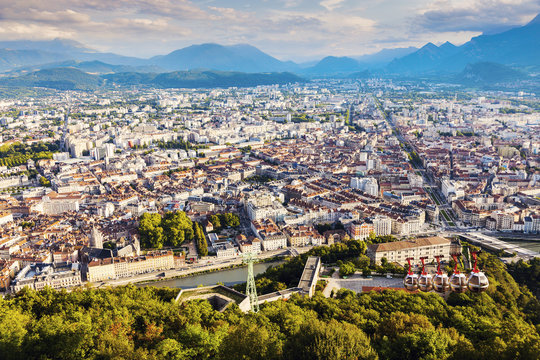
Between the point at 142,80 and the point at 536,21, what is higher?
the point at 536,21

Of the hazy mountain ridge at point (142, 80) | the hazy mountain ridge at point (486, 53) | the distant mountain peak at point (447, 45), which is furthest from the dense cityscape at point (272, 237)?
the distant mountain peak at point (447, 45)

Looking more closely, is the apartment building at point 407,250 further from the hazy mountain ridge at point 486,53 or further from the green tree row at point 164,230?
the hazy mountain ridge at point 486,53

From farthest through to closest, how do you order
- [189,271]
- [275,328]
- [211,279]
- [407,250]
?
[189,271] < [407,250] < [211,279] < [275,328]

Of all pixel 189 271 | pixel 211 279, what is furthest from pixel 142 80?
pixel 211 279

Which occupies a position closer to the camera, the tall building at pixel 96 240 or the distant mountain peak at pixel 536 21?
the tall building at pixel 96 240

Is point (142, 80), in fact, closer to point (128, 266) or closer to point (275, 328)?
point (128, 266)

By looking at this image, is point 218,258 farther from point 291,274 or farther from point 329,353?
point 329,353

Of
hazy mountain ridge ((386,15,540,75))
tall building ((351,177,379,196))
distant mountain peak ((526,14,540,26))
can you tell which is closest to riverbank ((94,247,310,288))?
tall building ((351,177,379,196))
